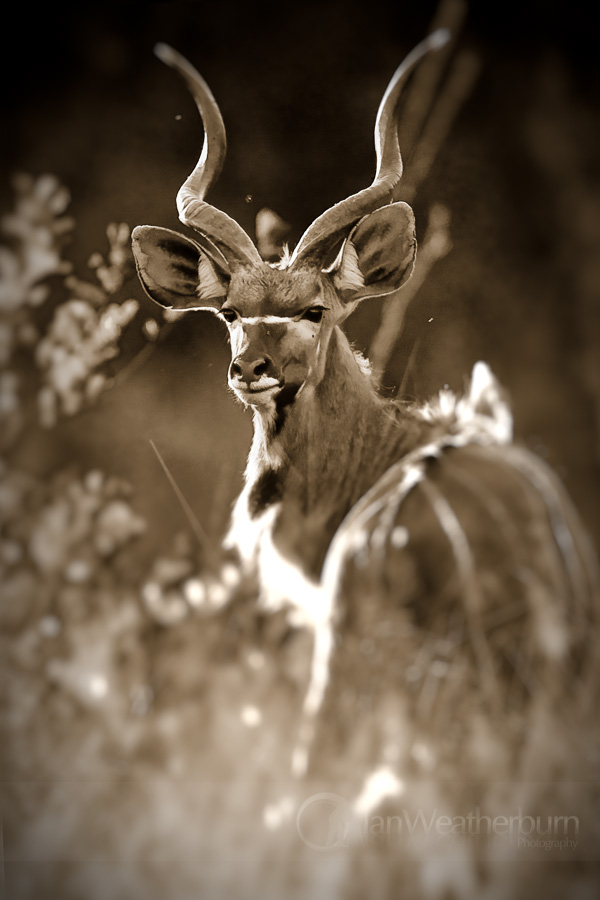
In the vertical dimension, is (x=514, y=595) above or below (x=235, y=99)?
below

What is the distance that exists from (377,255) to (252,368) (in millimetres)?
444

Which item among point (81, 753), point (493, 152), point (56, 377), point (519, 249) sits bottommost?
point (81, 753)

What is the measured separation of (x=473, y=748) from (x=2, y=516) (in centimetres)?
144

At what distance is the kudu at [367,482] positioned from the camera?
1605 millimetres

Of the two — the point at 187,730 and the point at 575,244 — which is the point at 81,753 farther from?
the point at 575,244

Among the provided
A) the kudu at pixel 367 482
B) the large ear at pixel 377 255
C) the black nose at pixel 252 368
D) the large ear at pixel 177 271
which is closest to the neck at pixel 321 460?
the kudu at pixel 367 482

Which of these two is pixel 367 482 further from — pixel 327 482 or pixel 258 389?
pixel 258 389

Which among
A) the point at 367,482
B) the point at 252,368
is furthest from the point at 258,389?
the point at 367,482

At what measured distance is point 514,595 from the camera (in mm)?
1619

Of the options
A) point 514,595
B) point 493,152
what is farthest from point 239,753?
point 493,152

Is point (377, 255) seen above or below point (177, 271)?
above

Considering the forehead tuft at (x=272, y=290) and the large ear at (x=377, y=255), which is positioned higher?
the large ear at (x=377, y=255)

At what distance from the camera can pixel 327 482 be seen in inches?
65.0

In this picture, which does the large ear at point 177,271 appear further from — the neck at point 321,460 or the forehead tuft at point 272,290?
the neck at point 321,460
